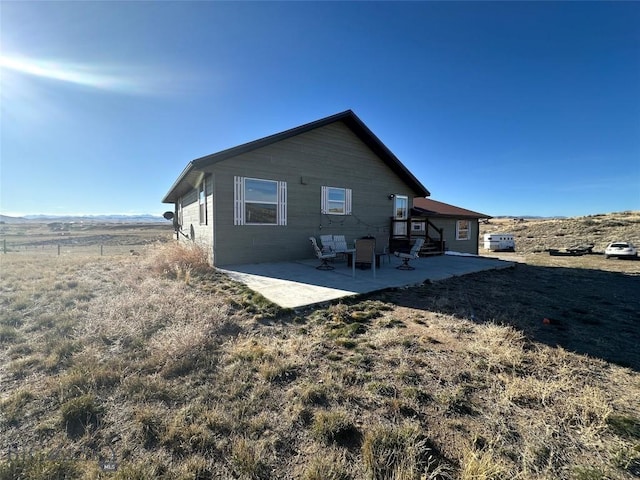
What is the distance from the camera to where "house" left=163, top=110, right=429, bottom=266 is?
862cm

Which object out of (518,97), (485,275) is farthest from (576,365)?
(518,97)

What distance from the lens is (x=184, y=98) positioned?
10.5m

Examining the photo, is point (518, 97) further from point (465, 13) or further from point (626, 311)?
point (626, 311)

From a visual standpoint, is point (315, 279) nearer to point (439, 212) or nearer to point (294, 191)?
point (294, 191)

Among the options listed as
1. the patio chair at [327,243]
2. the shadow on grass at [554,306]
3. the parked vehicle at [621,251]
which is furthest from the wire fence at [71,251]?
the parked vehicle at [621,251]

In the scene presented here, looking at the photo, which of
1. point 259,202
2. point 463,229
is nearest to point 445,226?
point 463,229

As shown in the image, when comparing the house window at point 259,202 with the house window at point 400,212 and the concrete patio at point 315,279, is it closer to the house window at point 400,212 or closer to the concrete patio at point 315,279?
the concrete patio at point 315,279

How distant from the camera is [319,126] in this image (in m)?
10.1

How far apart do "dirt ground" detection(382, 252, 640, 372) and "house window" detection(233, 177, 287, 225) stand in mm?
5271

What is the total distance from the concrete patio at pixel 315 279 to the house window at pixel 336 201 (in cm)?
235

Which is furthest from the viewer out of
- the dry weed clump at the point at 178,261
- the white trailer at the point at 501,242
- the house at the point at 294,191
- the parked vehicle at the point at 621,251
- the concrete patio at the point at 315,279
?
the white trailer at the point at 501,242

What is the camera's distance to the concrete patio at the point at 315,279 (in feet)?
18.1

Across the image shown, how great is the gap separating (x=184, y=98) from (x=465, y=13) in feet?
34.4

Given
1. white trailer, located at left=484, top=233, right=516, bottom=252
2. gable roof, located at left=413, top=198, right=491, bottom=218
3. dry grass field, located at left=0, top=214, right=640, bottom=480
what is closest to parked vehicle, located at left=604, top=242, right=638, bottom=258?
white trailer, located at left=484, top=233, right=516, bottom=252
